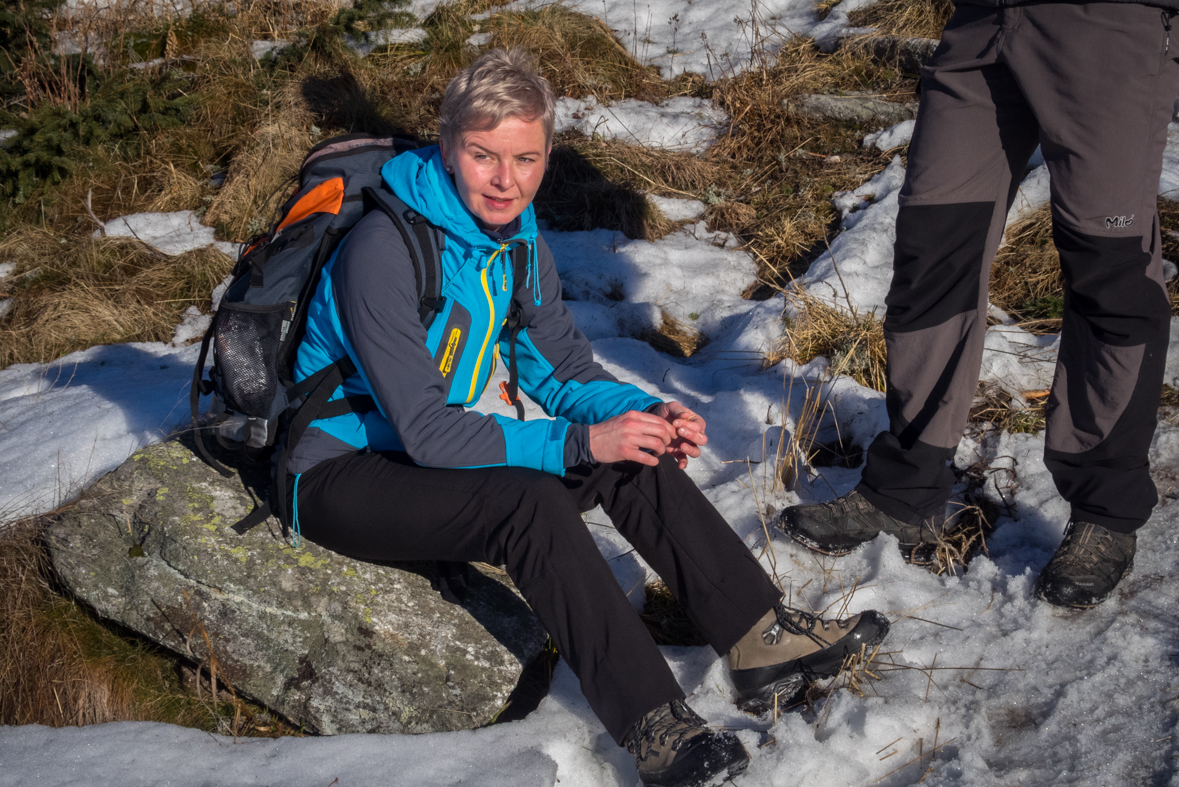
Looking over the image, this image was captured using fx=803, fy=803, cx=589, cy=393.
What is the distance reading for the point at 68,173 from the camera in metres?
6.00

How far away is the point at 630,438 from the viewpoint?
227 centimetres

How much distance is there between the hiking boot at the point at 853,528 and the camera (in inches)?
119

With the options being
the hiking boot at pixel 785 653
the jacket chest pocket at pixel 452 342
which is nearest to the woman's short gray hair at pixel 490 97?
the jacket chest pocket at pixel 452 342

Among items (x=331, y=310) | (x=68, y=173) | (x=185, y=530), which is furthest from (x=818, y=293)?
(x=68, y=173)

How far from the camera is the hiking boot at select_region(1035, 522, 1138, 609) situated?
2682 millimetres

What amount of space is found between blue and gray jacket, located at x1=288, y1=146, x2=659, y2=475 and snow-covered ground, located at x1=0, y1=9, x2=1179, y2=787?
34.2 inches

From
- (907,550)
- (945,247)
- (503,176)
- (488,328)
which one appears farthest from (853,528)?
(503,176)

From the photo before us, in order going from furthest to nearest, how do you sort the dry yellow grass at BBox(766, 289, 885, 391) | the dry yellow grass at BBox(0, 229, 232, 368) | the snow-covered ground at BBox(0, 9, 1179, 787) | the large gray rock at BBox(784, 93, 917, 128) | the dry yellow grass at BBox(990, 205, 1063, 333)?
the large gray rock at BBox(784, 93, 917, 128)
the dry yellow grass at BBox(0, 229, 232, 368)
the dry yellow grass at BBox(990, 205, 1063, 333)
the dry yellow grass at BBox(766, 289, 885, 391)
the snow-covered ground at BBox(0, 9, 1179, 787)

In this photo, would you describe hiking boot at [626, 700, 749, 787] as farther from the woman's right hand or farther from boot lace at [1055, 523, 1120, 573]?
boot lace at [1055, 523, 1120, 573]

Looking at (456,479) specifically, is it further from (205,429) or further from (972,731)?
(972,731)

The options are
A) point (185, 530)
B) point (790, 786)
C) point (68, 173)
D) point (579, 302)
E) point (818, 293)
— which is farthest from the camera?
point (68, 173)

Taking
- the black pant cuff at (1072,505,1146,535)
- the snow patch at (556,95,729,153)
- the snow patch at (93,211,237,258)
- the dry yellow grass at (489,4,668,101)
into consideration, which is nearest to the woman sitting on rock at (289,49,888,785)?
the black pant cuff at (1072,505,1146,535)

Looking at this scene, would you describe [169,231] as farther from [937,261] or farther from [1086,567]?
[1086,567]

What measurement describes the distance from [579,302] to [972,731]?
3375mm
